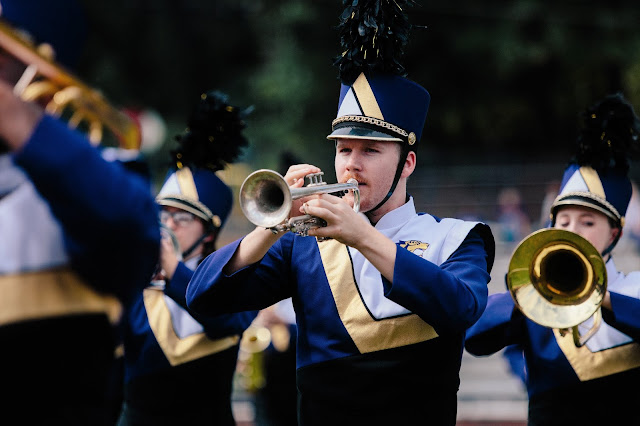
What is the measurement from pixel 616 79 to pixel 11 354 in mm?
5689

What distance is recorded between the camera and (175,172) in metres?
4.83

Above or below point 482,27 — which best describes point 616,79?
below

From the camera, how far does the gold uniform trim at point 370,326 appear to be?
118 inches

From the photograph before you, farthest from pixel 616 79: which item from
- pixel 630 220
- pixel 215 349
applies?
pixel 630 220

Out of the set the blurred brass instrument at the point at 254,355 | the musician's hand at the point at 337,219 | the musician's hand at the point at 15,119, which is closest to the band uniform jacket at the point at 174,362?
the musician's hand at the point at 337,219

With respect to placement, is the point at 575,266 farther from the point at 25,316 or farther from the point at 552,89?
the point at 552,89

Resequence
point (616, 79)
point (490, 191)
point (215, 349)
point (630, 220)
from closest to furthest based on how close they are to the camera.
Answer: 1. point (215, 349)
2. point (616, 79)
3. point (630, 220)
4. point (490, 191)

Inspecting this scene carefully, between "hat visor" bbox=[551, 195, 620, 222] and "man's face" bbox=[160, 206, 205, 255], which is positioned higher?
"hat visor" bbox=[551, 195, 620, 222]

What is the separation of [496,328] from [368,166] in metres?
1.22

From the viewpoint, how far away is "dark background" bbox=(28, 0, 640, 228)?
1958 centimetres

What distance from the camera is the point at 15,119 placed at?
5.96 feet

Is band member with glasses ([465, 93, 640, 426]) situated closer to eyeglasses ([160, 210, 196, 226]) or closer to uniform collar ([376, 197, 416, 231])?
uniform collar ([376, 197, 416, 231])

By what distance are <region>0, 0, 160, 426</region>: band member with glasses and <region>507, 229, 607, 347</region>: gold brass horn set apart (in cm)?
205

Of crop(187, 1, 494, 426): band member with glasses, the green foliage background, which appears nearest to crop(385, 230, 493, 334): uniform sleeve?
crop(187, 1, 494, 426): band member with glasses
